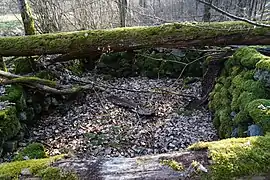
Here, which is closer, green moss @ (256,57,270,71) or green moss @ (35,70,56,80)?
green moss @ (256,57,270,71)

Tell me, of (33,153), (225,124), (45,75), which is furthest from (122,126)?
(45,75)

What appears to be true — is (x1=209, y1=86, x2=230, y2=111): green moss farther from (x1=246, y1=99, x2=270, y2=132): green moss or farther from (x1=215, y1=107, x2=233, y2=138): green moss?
(x1=246, y1=99, x2=270, y2=132): green moss

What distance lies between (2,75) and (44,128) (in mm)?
1365

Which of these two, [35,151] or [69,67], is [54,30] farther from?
[35,151]

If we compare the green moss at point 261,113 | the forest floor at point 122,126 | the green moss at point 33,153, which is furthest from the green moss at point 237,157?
the green moss at point 33,153

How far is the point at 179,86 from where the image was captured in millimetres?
7168

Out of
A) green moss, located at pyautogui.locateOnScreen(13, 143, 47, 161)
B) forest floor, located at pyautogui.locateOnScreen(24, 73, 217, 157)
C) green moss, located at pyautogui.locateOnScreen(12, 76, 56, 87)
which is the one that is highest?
green moss, located at pyautogui.locateOnScreen(12, 76, 56, 87)

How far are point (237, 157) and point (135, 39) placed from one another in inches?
Result: 186

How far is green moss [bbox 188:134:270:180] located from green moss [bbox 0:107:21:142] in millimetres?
3178

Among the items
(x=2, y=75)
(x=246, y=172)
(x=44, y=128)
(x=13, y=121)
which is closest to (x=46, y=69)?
(x=2, y=75)

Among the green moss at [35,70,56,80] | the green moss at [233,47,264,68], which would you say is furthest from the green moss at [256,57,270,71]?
the green moss at [35,70,56,80]

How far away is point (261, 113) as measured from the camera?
10.9 feet

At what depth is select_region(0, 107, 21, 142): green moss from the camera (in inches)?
168

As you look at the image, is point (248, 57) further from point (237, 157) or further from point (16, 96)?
point (16, 96)
